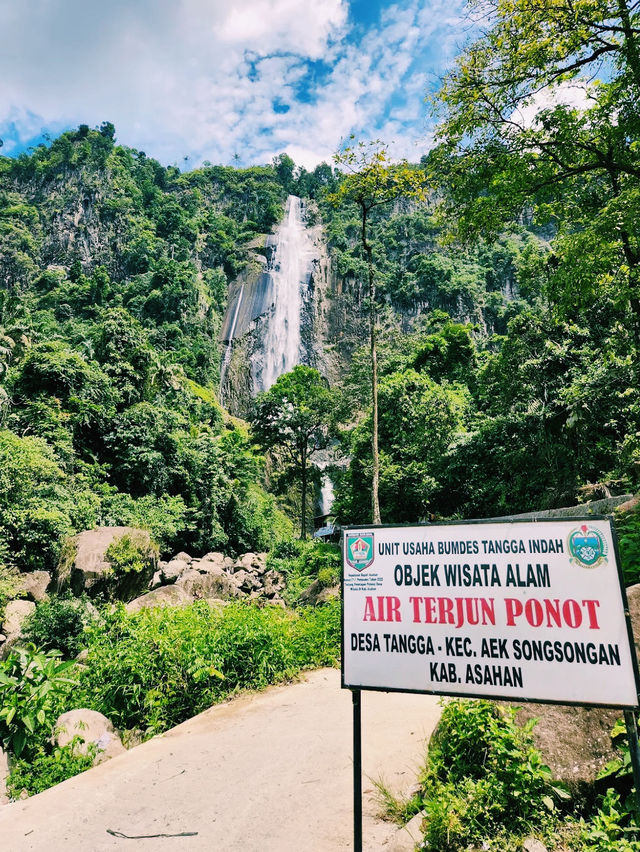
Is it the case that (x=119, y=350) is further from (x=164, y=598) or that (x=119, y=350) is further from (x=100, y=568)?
(x=164, y=598)

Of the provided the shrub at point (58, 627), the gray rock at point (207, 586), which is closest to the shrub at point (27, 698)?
the shrub at point (58, 627)

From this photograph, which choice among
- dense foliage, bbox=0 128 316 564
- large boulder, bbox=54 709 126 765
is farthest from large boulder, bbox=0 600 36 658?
large boulder, bbox=54 709 126 765

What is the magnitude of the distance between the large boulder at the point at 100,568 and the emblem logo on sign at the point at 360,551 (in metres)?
10.7

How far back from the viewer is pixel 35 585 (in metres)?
12.1

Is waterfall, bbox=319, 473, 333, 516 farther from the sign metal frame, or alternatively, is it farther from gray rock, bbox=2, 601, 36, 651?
the sign metal frame

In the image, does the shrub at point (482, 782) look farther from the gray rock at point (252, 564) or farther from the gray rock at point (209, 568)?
the gray rock at point (252, 564)

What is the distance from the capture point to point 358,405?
26016 mm

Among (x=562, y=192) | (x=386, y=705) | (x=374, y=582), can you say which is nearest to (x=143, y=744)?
(x=386, y=705)

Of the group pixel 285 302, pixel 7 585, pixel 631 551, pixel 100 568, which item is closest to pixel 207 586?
pixel 100 568

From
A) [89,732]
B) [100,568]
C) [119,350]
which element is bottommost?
[89,732]

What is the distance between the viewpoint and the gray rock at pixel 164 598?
10688 mm

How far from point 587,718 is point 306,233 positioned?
66.9 m

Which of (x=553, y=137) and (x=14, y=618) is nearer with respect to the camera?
(x=553, y=137)

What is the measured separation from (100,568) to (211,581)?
3.77 m
